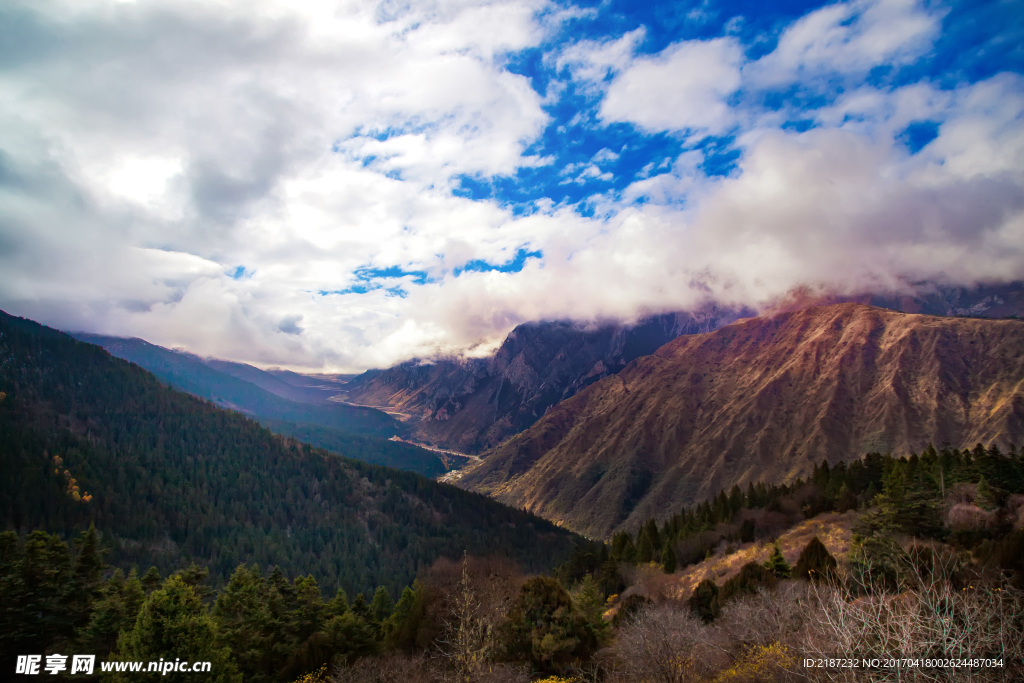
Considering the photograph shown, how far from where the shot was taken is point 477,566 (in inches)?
2088

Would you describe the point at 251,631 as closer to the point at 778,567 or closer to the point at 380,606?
the point at 380,606

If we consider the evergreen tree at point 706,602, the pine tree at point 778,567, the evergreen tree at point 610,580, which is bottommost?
the evergreen tree at point 610,580

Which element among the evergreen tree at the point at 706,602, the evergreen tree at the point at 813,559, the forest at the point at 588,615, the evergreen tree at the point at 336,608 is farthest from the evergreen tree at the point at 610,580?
A: the evergreen tree at the point at 336,608

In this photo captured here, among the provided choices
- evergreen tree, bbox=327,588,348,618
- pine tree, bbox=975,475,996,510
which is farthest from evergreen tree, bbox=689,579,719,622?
evergreen tree, bbox=327,588,348,618

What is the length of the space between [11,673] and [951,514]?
96.1 m

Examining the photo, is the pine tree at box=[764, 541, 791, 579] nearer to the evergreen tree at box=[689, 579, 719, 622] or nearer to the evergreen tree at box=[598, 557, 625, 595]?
the evergreen tree at box=[689, 579, 719, 622]

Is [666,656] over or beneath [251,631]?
over

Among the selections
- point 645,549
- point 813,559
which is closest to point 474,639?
point 813,559

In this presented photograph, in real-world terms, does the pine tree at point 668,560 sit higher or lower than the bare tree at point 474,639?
lower

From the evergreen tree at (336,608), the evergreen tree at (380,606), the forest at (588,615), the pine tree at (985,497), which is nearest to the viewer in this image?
the forest at (588,615)

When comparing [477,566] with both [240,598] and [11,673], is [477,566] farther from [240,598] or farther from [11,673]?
[11,673]

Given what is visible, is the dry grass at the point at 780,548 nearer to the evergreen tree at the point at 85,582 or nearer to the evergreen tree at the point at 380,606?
the evergreen tree at the point at 380,606

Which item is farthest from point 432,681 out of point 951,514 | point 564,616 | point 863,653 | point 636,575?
point 636,575

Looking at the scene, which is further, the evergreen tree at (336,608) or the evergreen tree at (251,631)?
the evergreen tree at (336,608)
